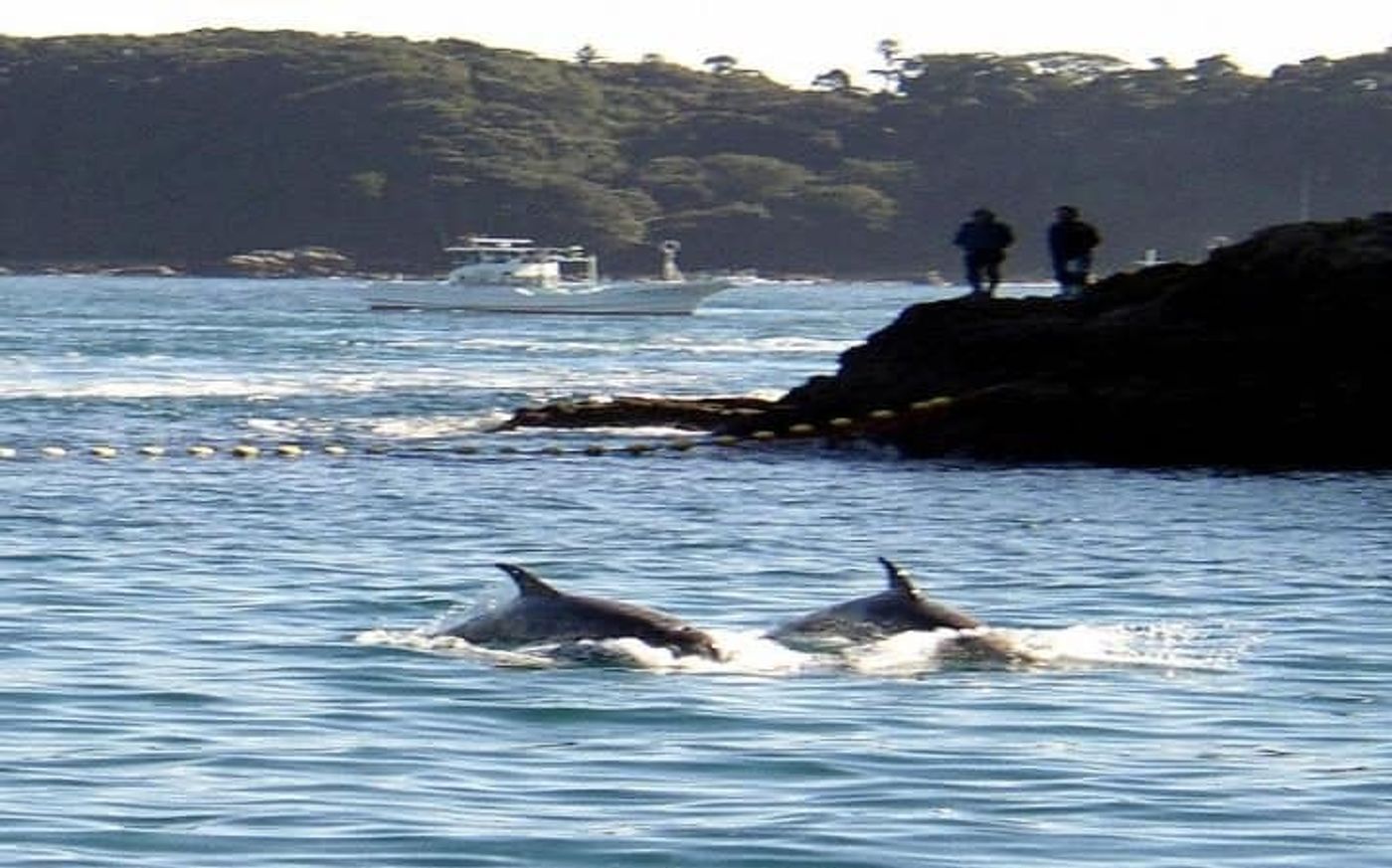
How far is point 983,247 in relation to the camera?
41.3m

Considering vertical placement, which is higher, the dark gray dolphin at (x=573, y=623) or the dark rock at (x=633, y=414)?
the dark gray dolphin at (x=573, y=623)

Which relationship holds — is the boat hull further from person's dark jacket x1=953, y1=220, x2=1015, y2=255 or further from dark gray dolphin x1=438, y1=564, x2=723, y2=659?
A: dark gray dolphin x1=438, y1=564, x2=723, y2=659

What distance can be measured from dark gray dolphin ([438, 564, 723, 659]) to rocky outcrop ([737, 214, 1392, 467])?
16261mm

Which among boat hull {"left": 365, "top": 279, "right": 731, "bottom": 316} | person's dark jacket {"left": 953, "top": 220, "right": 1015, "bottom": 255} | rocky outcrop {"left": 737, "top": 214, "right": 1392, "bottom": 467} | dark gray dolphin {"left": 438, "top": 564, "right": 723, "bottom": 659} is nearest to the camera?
dark gray dolphin {"left": 438, "top": 564, "right": 723, "bottom": 659}

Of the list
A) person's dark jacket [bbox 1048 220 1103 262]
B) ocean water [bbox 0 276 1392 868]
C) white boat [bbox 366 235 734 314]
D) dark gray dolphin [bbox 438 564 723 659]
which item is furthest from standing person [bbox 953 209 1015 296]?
white boat [bbox 366 235 734 314]

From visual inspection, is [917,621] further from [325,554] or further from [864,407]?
[864,407]

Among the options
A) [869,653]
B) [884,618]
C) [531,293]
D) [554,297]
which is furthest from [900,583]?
[531,293]

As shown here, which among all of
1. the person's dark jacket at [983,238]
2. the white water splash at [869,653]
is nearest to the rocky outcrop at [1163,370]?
the person's dark jacket at [983,238]

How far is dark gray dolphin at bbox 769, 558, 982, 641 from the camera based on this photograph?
1780 cm

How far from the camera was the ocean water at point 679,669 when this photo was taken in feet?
42.3

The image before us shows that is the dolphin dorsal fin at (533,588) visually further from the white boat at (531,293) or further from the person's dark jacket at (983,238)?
the white boat at (531,293)

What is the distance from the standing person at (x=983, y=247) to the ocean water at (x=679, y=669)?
19.7 ft

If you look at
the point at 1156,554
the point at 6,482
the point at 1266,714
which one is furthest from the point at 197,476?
the point at 1266,714

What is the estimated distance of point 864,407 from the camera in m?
37.5
